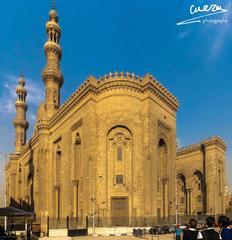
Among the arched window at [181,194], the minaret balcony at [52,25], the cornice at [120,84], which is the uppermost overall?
the minaret balcony at [52,25]

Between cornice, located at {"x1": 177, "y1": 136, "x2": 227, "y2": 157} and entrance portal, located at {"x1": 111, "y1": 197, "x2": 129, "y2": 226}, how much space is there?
2779 centimetres

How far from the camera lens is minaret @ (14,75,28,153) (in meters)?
85.1

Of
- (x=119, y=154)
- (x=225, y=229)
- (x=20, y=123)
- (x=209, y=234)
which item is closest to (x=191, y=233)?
(x=209, y=234)

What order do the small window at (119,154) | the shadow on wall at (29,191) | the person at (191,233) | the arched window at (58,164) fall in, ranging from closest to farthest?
the person at (191,233) → the small window at (119,154) → the arched window at (58,164) → the shadow on wall at (29,191)

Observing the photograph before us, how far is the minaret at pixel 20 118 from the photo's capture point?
279 feet

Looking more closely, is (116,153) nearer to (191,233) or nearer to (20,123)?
(191,233)

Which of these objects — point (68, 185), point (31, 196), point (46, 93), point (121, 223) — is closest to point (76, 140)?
point (68, 185)

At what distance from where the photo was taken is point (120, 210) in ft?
130

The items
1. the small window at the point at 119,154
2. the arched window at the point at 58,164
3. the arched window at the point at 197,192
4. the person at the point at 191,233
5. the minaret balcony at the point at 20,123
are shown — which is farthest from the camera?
the minaret balcony at the point at 20,123

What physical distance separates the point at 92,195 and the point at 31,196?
3912 centimetres

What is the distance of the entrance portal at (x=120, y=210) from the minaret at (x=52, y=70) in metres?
24.8

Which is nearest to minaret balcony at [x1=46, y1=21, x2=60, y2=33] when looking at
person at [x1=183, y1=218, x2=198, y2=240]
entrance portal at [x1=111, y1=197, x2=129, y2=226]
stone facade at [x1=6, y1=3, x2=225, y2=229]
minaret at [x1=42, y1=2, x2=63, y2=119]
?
minaret at [x1=42, y1=2, x2=63, y2=119]

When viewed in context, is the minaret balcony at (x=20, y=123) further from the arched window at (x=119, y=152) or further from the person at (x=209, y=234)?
the person at (x=209, y=234)

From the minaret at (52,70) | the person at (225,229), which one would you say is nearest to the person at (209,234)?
the person at (225,229)
